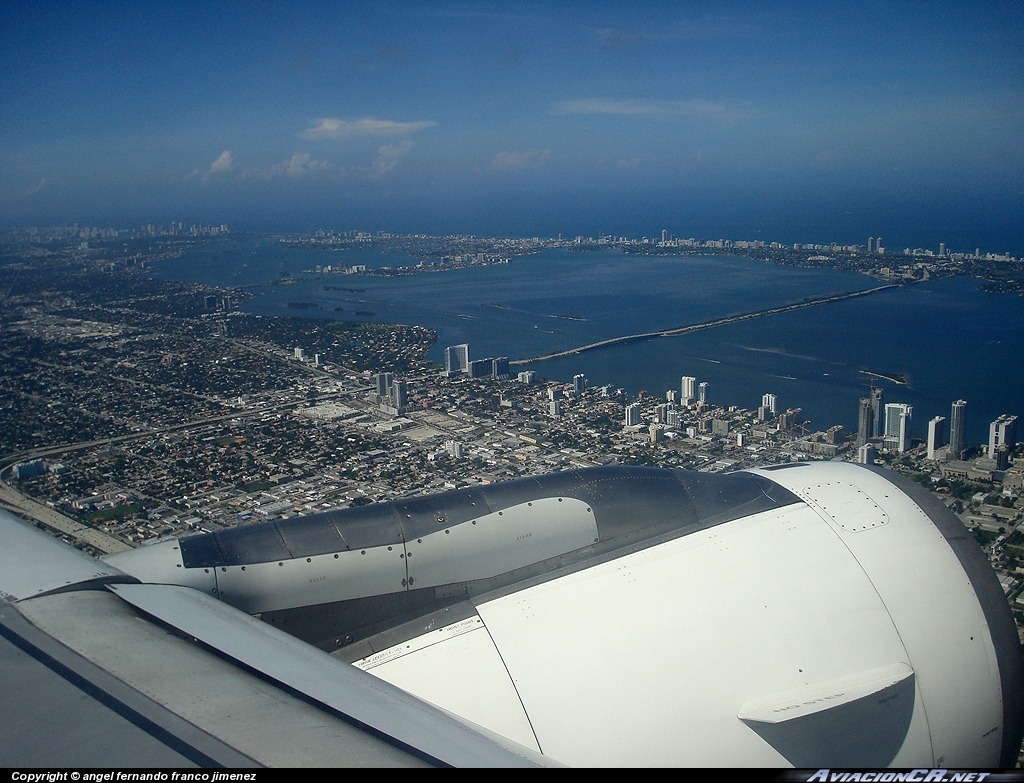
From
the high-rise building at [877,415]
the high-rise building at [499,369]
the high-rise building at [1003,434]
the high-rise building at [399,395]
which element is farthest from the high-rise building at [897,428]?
the high-rise building at [399,395]

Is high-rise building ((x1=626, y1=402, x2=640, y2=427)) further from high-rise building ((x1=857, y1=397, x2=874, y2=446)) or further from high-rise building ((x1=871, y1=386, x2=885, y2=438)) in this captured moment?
high-rise building ((x1=871, y1=386, x2=885, y2=438))

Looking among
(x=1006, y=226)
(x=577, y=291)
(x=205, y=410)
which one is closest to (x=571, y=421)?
(x=205, y=410)

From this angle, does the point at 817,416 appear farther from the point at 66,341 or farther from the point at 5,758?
the point at 66,341

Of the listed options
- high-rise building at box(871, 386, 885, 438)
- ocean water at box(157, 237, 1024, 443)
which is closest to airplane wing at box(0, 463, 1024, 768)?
high-rise building at box(871, 386, 885, 438)

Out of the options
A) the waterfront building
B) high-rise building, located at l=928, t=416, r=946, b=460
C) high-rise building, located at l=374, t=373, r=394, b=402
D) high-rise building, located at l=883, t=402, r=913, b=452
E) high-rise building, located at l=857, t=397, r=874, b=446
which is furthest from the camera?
the waterfront building

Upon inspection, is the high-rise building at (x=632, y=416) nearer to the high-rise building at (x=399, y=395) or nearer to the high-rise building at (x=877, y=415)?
the high-rise building at (x=877, y=415)

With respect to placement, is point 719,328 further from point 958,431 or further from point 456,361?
point 958,431
